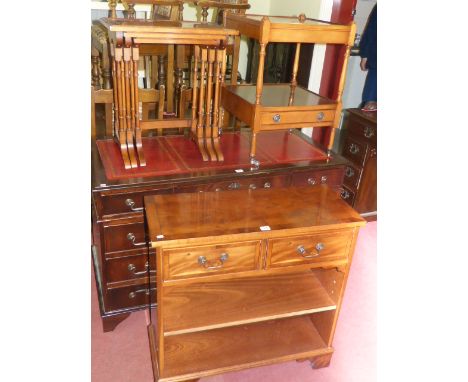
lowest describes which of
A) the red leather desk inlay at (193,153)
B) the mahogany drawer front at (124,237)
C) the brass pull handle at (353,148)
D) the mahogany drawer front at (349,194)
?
the mahogany drawer front at (349,194)

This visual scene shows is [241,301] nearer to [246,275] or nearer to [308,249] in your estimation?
[246,275]

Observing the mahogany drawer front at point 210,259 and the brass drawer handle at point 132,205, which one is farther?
the brass drawer handle at point 132,205

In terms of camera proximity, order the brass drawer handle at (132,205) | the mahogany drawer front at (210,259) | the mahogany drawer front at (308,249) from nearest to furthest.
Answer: the mahogany drawer front at (210,259) → the mahogany drawer front at (308,249) → the brass drawer handle at (132,205)

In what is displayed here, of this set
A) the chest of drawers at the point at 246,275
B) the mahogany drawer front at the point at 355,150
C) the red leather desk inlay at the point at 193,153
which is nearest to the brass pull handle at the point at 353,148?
the mahogany drawer front at the point at 355,150

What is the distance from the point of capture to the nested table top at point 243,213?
59.6 inches

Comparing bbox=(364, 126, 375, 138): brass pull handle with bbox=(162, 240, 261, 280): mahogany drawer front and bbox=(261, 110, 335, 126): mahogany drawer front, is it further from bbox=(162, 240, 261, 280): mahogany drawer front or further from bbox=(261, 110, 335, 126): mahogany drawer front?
bbox=(162, 240, 261, 280): mahogany drawer front

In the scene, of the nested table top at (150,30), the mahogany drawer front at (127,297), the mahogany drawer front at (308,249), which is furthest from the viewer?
the mahogany drawer front at (127,297)

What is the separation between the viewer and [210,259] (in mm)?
1523

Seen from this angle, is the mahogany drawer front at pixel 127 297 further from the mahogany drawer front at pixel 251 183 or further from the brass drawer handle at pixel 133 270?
the mahogany drawer front at pixel 251 183

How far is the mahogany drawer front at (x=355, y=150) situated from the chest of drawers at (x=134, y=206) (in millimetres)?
1008

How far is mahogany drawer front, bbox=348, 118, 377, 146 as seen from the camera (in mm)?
3053

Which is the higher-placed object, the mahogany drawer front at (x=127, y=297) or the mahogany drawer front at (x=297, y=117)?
the mahogany drawer front at (x=297, y=117)

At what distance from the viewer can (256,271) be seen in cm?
160
